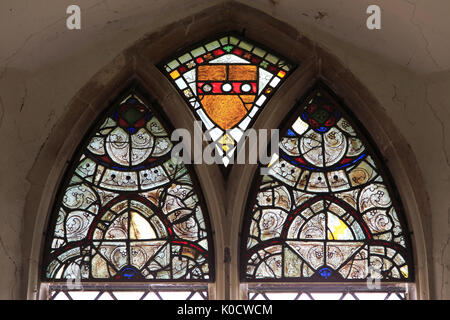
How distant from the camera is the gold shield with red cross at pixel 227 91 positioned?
5.20 metres

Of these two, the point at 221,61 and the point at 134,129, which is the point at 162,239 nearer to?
the point at 134,129

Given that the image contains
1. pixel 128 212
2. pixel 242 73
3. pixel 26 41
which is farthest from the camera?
pixel 242 73

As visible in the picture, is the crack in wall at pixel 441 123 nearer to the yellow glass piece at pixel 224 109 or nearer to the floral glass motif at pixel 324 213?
the floral glass motif at pixel 324 213

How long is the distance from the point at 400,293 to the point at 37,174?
6.79 ft

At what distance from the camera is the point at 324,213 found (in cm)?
504

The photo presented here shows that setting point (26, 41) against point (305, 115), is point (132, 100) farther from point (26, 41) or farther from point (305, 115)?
point (305, 115)

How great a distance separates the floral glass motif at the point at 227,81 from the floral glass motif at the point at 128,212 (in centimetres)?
27

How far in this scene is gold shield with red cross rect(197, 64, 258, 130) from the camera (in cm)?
520

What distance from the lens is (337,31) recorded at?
5.07m

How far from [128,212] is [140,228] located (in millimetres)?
114

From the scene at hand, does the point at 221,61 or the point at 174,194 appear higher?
the point at 221,61

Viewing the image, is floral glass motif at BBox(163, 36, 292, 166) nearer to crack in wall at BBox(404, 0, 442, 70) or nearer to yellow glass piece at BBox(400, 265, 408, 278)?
crack in wall at BBox(404, 0, 442, 70)

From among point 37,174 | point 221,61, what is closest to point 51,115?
point 37,174
